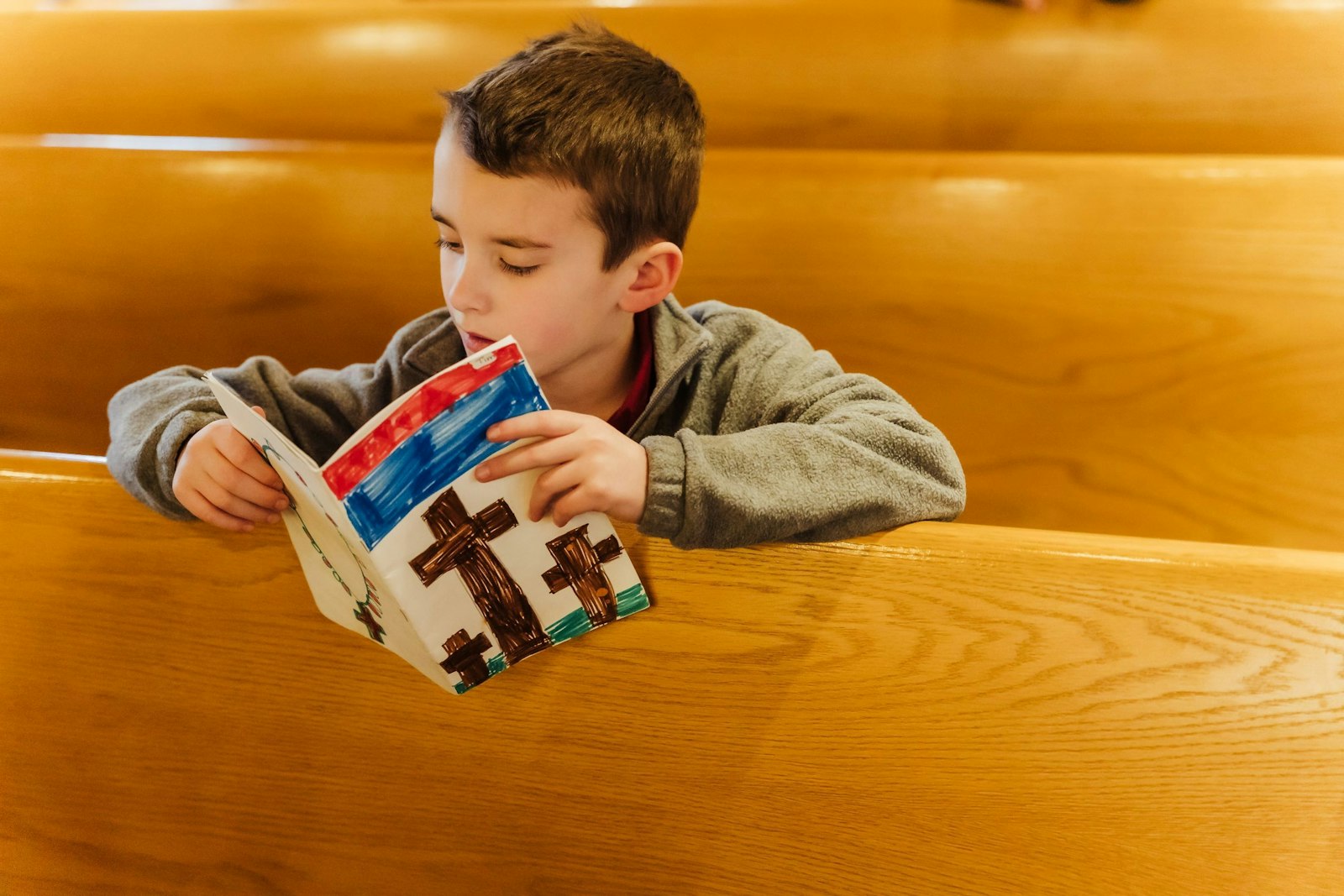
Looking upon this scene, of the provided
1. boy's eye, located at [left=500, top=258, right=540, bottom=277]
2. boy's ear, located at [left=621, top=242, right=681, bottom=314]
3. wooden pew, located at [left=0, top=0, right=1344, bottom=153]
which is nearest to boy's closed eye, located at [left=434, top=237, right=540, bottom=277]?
boy's eye, located at [left=500, top=258, right=540, bottom=277]

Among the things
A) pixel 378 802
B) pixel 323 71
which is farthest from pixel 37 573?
pixel 323 71

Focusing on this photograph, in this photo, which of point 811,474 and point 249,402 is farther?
point 249,402

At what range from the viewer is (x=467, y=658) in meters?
0.67

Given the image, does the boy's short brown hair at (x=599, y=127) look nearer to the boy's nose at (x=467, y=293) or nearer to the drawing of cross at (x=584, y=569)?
the boy's nose at (x=467, y=293)

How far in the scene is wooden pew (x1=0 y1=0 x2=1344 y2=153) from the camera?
1.27 meters

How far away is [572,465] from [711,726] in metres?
0.21

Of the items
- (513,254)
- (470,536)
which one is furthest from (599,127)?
(470,536)

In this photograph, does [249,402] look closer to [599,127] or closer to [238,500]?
[238,500]

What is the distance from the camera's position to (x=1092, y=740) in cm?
64

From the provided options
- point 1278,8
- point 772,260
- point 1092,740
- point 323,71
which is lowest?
point 1092,740

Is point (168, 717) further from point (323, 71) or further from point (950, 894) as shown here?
point (323, 71)

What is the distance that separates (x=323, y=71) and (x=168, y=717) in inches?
41.4

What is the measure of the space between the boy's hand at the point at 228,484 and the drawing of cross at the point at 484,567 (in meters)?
0.14

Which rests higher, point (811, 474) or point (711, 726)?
point (811, 474)
